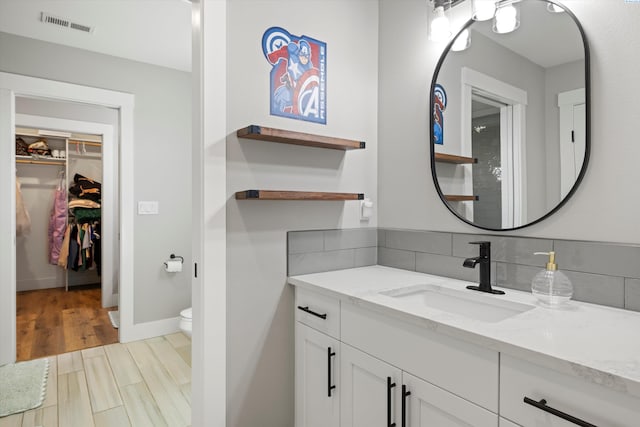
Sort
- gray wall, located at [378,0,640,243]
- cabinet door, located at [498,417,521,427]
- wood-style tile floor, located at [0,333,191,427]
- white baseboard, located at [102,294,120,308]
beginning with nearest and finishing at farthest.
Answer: cabinet door, located at [498,417,521,427] < gray wall, located at [378,0,640,243] < wood-style tile floor, located at [0,333,191,427] < white baseboard, located at [102,294,120,308]

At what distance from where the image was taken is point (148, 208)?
3363 millimetres

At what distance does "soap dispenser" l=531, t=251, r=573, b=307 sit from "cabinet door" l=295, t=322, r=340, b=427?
2.49ft

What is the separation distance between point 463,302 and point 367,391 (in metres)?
0.52

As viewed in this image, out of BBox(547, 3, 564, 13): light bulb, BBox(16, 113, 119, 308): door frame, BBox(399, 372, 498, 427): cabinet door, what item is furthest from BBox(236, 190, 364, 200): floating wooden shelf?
BBox(16, 113, 119, 308): door frame

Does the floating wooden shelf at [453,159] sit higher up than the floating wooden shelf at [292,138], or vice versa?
the floating wooden shelf at [292,138]

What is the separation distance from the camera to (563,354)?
80cm

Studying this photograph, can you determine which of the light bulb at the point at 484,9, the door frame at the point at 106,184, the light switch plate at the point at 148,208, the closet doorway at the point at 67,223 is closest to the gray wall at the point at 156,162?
the light switch plate at the point at 148,208

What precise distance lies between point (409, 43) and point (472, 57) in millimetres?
388

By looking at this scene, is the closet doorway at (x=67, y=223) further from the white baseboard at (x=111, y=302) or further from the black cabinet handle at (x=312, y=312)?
the black cabinet handle at (x=312, y=312)

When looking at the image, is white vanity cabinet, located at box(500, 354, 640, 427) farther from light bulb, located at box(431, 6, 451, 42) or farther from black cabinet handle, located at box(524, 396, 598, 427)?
light bulb, located at box(431, 6, 451, 42)

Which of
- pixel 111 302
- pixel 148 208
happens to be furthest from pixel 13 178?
pixel 111 302

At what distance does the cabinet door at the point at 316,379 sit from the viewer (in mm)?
1449

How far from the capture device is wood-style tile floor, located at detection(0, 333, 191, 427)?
2.07 meters

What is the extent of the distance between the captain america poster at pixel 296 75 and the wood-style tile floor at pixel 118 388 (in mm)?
1818
